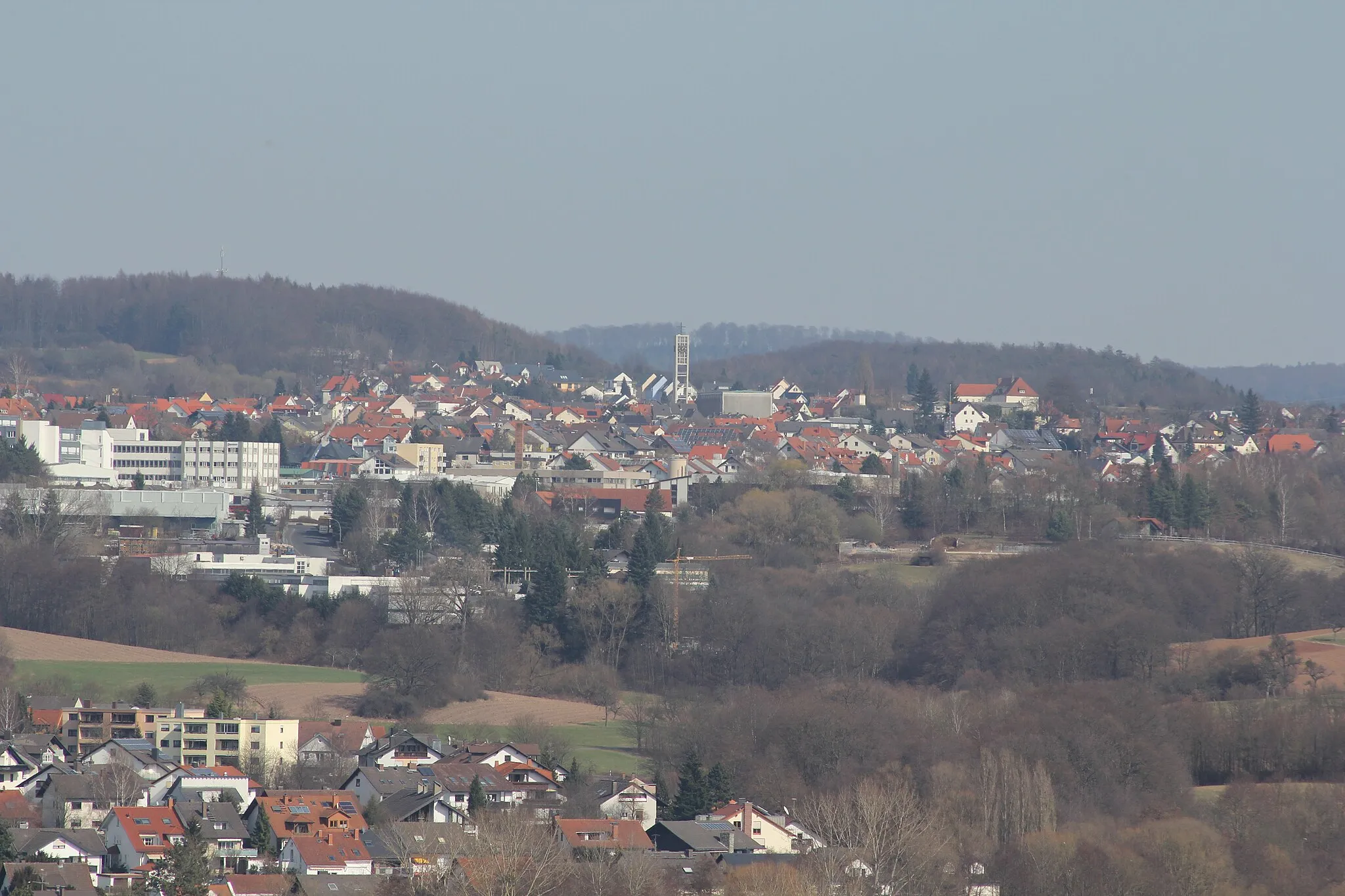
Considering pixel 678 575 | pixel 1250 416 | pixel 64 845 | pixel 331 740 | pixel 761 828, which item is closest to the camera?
pixel 64 845

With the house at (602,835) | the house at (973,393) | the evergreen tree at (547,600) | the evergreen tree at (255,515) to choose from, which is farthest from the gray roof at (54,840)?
the house at (973,393)

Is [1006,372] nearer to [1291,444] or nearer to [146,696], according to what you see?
[1291,444]

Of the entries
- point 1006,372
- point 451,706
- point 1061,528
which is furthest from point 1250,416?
point 451,706

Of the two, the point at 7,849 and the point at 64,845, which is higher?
the point at 7,849

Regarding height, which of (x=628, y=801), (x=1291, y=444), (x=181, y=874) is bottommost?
(x=628, y=801)

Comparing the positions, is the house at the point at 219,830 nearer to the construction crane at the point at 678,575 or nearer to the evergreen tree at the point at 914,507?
the construction crane at the point at 678,575

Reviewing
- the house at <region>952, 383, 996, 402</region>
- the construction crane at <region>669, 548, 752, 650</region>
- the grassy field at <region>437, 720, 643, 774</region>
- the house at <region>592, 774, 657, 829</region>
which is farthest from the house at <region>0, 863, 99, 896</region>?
the house at <region>952, 383, 996, 402</region>

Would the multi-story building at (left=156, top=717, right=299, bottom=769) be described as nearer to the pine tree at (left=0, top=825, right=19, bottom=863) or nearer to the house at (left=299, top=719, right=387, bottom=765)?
the house at (left=299, top=719, right=387, bottom=765)

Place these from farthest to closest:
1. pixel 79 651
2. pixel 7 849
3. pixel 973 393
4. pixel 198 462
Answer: pixel 973 393
pixel 198 462
pixel 79 651
pixel 7 849
